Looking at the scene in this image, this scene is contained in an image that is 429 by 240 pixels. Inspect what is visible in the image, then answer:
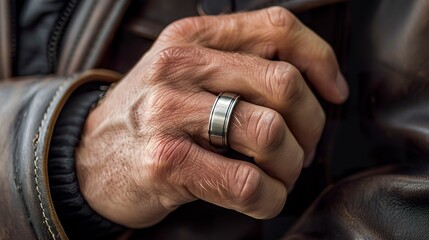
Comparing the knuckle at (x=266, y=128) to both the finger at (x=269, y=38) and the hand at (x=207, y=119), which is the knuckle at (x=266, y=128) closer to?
the hand at (x=207, y=119)

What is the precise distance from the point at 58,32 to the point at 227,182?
428mm

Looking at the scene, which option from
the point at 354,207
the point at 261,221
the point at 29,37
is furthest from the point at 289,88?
the point at 29,37

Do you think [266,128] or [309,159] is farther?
[309,159]

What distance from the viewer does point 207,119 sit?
0.66 meters

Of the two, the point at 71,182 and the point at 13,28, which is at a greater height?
the point at 13,28

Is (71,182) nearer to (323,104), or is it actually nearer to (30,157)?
(30,157)

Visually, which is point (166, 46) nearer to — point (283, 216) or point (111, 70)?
point (111, 70)

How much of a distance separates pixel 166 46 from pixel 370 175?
31 cm

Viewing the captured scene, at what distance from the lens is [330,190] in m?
0.81

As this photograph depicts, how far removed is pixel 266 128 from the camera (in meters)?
0.65

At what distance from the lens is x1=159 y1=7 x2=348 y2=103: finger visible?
2.48ft

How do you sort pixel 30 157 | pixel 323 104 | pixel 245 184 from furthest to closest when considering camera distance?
pixel 323 104 → pixel 30 157 → pixel 245 184

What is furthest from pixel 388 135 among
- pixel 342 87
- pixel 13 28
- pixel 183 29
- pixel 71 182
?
pixel 13 28

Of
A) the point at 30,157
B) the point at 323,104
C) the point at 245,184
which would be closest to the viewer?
the point at 245,184
